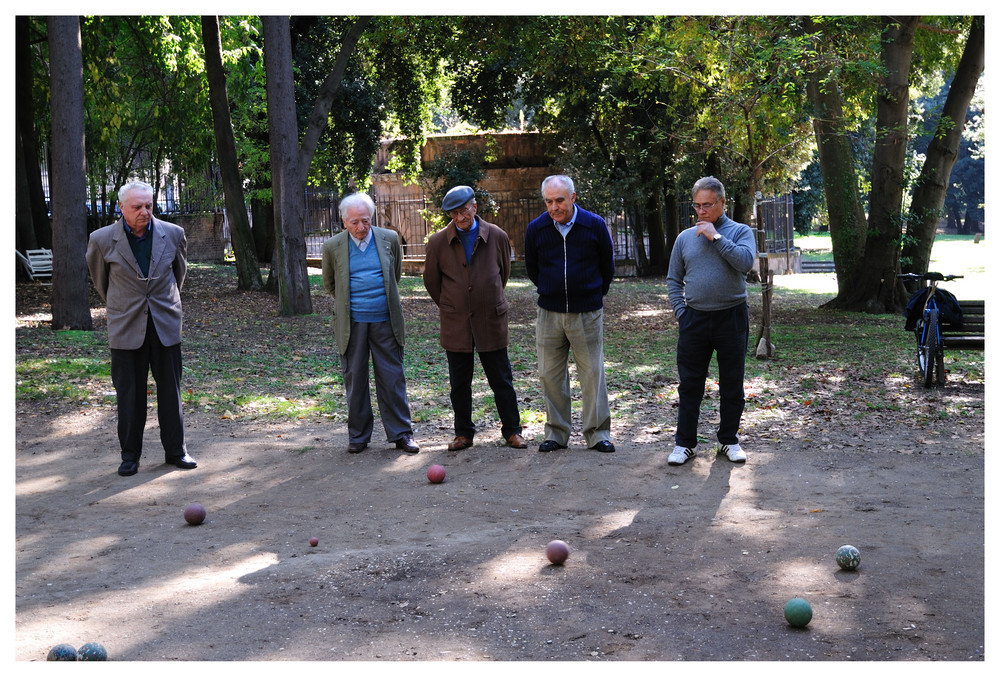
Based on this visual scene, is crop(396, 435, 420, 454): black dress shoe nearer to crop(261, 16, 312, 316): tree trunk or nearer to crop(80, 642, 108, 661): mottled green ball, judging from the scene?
crop(80, 642, 108, 661): mottled green ball

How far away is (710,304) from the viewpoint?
22.5ft

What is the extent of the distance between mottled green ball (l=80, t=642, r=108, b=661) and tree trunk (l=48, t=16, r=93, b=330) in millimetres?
10398

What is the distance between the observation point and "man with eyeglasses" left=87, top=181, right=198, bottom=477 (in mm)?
7027

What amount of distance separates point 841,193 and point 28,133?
1636cm

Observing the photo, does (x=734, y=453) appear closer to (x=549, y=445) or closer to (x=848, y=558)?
(x=549, y=445)

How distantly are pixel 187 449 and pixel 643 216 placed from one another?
20.1 m

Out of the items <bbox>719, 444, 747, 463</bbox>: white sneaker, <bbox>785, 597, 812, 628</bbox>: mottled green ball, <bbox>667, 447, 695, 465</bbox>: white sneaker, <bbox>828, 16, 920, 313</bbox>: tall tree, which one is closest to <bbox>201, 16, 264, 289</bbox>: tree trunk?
<bbox>828, 16, 920, 313</bbox>: tall tree

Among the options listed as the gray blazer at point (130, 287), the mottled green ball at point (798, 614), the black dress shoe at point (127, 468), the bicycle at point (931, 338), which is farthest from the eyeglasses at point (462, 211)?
the bicycle at point (931, 338)

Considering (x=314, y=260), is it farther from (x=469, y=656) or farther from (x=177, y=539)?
(x=469, y=656)

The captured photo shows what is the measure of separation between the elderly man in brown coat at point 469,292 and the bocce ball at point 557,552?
2.57 meters

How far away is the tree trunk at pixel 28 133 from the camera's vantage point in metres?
19.1

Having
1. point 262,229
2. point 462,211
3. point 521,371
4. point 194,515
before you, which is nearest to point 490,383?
point 462,211

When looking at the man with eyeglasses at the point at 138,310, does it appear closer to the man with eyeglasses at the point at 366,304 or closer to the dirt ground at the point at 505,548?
the dirt ground at the point at 505,548

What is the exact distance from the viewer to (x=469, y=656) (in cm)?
405
